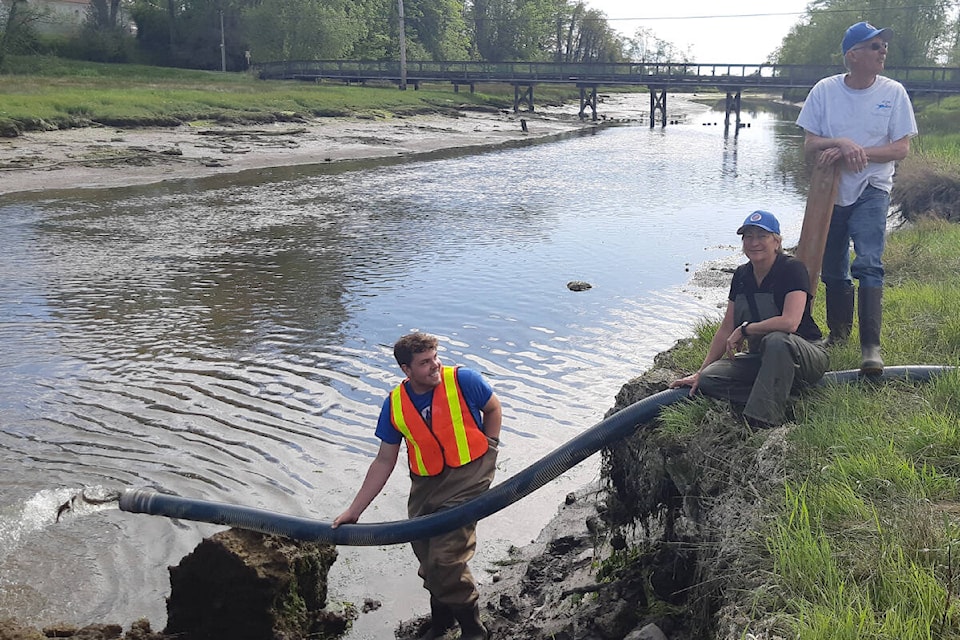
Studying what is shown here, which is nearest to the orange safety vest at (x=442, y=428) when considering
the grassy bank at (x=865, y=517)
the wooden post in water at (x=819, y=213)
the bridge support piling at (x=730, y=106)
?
the grassy bank at (x=865, y=517)

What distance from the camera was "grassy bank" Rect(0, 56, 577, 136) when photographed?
108ft

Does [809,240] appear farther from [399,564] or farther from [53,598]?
[53,598]

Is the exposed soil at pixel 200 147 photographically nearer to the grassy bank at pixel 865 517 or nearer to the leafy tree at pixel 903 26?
the grassy bank at pixel 865 517

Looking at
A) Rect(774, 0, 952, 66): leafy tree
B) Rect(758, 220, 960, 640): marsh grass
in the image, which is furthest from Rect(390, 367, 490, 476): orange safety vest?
Rect(774, 0, 952, 66): leafy tree

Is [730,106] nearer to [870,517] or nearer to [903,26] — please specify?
[903,26]

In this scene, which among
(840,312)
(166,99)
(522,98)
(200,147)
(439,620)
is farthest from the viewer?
(522,98)

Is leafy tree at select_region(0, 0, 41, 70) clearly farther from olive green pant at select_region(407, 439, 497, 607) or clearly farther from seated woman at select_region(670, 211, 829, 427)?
seated woman at select_region(670, 211, 829, 427)

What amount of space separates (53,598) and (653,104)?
63965 millimetres

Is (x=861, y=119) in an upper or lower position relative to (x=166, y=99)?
lower

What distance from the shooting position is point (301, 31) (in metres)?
72.9

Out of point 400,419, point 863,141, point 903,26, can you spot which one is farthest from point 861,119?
point 903,26

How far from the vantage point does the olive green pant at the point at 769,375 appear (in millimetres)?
4629

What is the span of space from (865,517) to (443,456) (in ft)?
7.09

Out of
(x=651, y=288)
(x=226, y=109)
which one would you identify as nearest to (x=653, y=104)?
(x=226, y=109)
